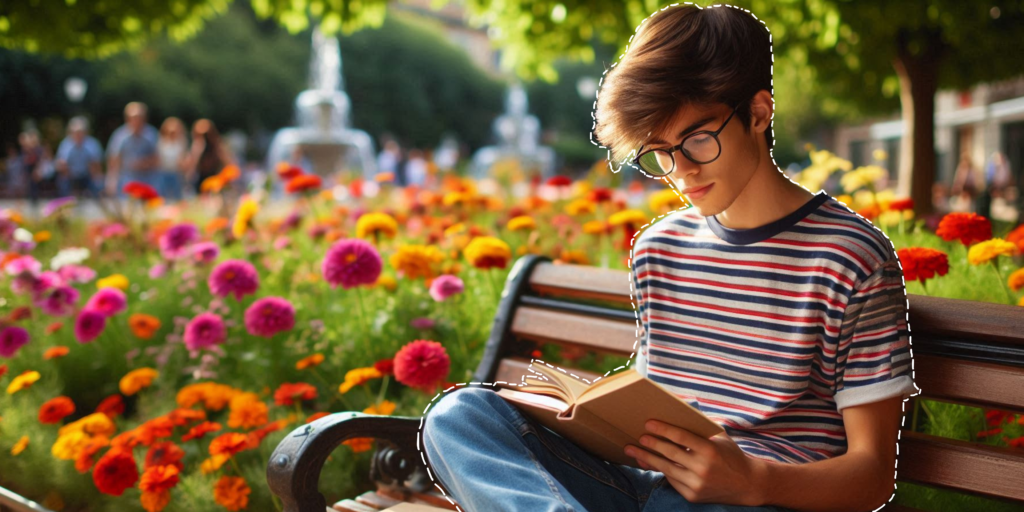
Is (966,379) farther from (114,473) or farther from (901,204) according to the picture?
(114,473)

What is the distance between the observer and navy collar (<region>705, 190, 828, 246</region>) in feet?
5.05

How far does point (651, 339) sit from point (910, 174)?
18.3ft

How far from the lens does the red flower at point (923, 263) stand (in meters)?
2.03

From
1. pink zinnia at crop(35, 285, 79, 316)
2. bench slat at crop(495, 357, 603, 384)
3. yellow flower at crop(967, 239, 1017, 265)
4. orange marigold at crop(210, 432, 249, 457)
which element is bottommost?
orange marigold at crop(210, 432, 249, 457)

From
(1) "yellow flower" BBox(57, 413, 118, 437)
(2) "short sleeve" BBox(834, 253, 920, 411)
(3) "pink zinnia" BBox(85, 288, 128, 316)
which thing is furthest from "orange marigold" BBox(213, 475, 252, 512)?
(2) "short sleeve" BBox(834, 253, 920, 411)

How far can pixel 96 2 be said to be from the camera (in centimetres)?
630

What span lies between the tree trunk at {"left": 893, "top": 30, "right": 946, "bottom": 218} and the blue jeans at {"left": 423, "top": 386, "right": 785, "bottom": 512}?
5.46 meters

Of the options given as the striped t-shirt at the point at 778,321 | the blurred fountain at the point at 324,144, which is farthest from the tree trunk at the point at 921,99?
the blurred fountain at the point at 324,144

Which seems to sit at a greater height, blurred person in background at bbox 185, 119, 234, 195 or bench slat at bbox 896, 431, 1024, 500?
blurred person in background at bbox 185, 119, 234, 195

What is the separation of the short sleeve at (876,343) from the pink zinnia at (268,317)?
6.14 ft

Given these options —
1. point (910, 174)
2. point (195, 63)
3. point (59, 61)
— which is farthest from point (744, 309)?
point (195, 63)

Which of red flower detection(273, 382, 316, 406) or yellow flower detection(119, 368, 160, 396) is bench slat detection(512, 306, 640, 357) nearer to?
red flower detection(273, 382, 316, 406)

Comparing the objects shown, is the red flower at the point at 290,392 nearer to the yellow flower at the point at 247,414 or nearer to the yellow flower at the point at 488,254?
the yellow flower at the point at 247,414

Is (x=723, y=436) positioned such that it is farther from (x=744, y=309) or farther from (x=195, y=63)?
(x=195, y=63)
